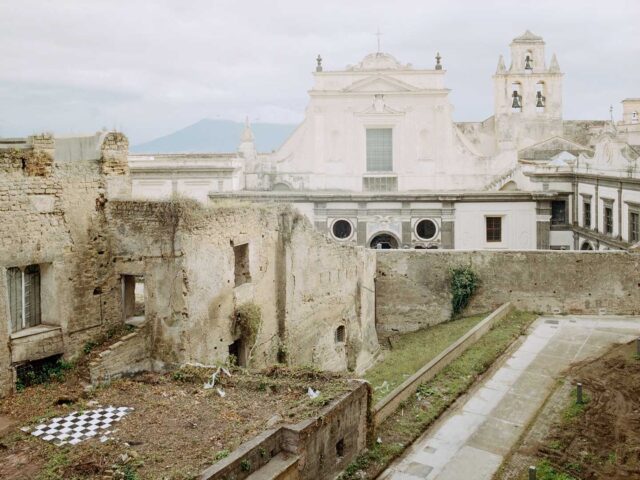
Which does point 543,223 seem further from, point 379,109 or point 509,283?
point 509,283

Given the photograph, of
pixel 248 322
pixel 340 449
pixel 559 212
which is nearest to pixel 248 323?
pixel 248 322

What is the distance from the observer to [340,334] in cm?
2209

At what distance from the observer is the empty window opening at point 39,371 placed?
13133 millimetres

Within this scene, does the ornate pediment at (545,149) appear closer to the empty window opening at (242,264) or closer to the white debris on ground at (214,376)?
the empty window opening at (242,264)

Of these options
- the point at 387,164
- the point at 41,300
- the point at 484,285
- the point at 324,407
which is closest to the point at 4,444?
the point at 41,300

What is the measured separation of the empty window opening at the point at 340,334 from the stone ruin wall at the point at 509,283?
3.64 m

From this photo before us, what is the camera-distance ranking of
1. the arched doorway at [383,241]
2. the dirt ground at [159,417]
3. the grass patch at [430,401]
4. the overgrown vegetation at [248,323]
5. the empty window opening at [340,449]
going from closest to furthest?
the dirt ground at [159,417] < the empty window opening at [340,449] < the grass patch at [430,401] < the overgrown vegetation at [248,323] < the arched doorway at [383,241]

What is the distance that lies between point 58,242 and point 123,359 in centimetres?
276

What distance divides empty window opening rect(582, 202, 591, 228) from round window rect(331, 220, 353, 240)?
39.5 ft

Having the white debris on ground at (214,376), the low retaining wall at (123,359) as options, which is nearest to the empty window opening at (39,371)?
the low retaining wall at (123,359)

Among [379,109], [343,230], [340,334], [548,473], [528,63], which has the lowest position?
[548,473]

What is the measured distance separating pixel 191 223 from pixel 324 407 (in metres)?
5.24

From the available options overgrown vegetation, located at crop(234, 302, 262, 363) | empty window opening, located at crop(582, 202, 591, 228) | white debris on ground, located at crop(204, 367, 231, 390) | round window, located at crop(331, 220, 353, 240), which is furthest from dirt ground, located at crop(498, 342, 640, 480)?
round window, located at crop(331, 220, 353, 240)

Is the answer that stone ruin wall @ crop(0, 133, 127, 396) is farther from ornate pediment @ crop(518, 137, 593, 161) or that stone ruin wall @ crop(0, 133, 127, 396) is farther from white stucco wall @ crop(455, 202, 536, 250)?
ornate pediment @ crop(518, 137, 593, 161)
